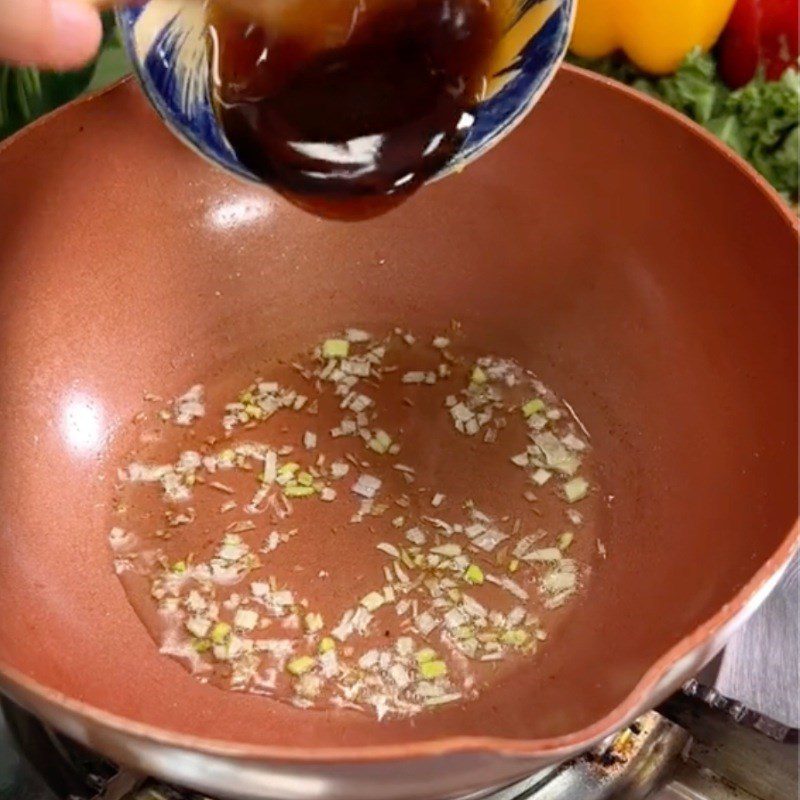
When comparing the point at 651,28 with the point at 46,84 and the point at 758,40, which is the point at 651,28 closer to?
the point at 758,40

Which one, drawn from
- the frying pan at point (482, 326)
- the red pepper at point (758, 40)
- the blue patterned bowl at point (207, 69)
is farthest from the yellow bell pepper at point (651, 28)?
the blue patterned bowl at point (207, 69)

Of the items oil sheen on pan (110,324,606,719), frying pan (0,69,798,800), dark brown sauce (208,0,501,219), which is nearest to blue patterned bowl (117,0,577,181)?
dark brown sauce (208,0,501,219)

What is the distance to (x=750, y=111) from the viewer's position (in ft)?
3.44

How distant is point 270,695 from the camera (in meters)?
0.72

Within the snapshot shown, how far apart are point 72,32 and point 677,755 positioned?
0.62 meters

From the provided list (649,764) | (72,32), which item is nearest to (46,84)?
(72,32)

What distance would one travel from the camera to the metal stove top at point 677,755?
26.4 inches

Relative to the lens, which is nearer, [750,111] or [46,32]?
[46,32]

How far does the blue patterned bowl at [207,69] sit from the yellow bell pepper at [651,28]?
33 cm

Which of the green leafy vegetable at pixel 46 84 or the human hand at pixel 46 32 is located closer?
the human hand at pixel 46 32

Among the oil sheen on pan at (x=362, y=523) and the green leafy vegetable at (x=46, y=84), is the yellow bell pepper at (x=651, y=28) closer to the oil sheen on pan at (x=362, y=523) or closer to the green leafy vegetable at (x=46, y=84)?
the oil sheen on pan at (x=362, y=523)

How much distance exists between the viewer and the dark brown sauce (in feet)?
2.46

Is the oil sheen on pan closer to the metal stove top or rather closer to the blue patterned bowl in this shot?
the metal stove top

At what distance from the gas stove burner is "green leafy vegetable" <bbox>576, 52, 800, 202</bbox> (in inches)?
24.0
